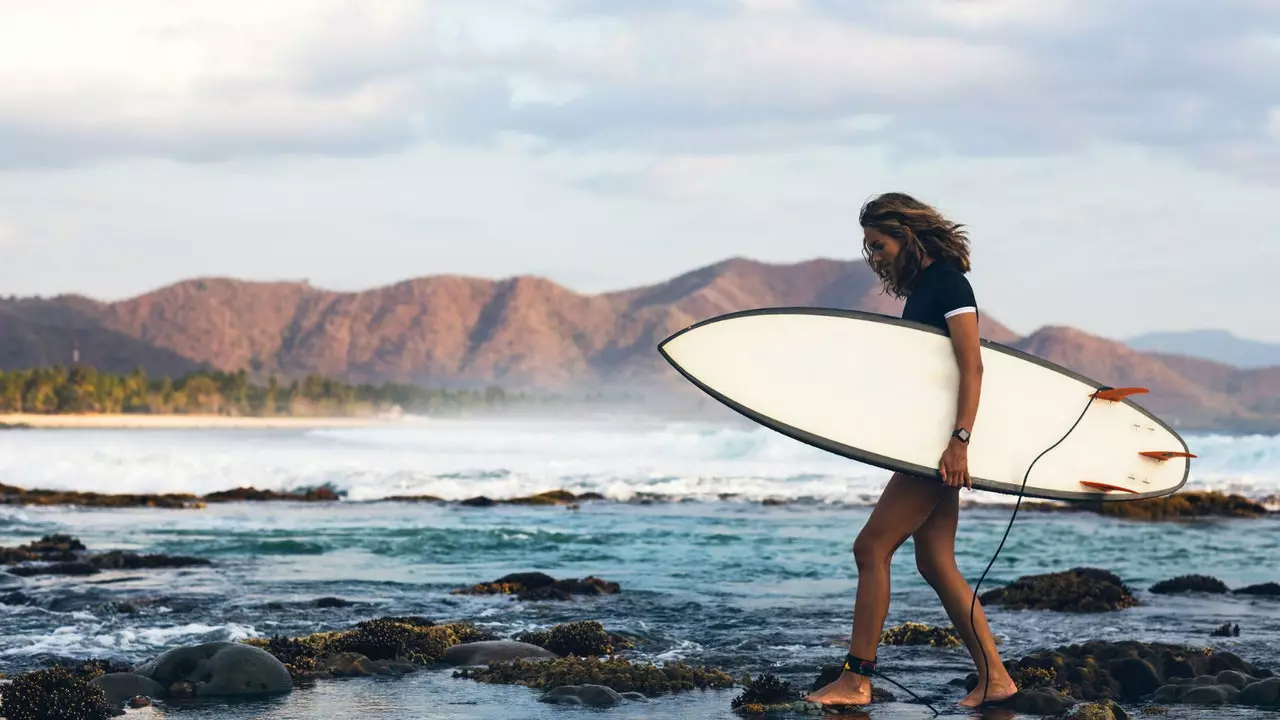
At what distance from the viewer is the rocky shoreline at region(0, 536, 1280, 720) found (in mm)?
6680

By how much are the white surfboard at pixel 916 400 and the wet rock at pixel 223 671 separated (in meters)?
2.85

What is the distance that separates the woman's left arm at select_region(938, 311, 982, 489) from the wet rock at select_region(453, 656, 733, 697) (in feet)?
7.61

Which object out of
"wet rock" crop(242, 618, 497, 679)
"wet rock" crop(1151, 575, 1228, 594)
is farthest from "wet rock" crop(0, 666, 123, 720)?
"wet rock" crop(1151, 575, 1228, 594)

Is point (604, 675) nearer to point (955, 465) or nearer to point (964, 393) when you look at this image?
point (955, 465)

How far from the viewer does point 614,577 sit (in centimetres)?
1614

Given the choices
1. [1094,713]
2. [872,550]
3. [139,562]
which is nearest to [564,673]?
[872,550]

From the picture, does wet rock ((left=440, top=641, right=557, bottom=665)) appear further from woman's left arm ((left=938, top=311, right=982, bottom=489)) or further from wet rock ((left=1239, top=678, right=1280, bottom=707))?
wet rock ((left=1239, top=678, right=1280, bottom=707))

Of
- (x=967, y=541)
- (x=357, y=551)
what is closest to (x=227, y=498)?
(x=357, y=551)

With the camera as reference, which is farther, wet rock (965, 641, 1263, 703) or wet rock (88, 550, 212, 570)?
wet rock (88, 550, 212, 570)

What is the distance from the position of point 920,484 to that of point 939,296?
85 centimetres

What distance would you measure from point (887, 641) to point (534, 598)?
14.5ft

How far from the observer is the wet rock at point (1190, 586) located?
1433 cm

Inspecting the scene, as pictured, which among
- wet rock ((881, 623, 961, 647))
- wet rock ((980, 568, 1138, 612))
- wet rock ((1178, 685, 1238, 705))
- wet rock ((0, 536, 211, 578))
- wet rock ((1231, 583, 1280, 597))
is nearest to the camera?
wet rock ((1178, 685, 1238, 705))

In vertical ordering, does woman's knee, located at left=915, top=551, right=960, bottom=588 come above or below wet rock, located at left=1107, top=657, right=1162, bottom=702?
above
